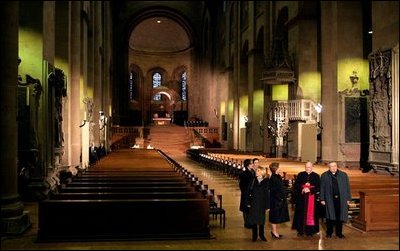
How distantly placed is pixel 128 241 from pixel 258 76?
2714 cm

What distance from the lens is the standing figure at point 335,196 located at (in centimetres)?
893

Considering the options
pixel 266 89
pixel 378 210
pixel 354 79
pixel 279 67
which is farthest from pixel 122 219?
pixel 266 89

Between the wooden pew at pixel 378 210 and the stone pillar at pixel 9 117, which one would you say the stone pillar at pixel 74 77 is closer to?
the stone pillar at pixel 9 117

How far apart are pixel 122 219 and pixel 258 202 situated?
2407mm

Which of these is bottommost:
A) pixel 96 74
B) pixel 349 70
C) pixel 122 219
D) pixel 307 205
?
pixel 122 219

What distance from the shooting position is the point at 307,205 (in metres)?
8.95

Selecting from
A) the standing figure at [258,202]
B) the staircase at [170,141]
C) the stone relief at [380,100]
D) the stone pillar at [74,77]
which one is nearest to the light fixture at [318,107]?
the stone relief at [380,100]

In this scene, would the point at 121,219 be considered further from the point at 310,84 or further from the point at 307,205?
the point at 310,84

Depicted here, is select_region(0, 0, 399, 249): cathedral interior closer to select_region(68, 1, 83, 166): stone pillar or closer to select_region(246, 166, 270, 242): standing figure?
select_region(68, 1, 83, 166): stone pillar

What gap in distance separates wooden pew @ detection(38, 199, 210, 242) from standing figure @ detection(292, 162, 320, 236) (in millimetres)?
1720

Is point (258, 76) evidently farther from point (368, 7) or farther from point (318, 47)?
point (368, 7)

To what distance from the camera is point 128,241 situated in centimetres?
826

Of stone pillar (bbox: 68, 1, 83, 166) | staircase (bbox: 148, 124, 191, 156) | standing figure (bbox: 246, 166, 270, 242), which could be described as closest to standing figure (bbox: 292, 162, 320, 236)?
standing figure (bbox: 246, 166, 270, 242)

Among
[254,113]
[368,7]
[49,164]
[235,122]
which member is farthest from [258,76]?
[49,164]
